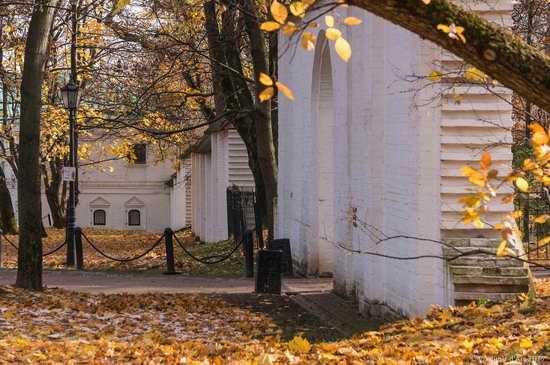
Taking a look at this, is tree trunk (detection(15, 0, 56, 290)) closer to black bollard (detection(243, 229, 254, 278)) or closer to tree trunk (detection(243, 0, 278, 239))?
black bollard (detection(243, 229, 254, 278))

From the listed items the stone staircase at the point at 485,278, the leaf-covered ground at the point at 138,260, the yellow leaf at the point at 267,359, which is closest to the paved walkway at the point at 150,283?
the leaf-covered ground at the point at 138,260

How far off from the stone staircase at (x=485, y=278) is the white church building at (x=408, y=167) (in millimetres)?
12

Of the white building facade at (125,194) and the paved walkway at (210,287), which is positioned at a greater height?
the white building facade at (125,194)

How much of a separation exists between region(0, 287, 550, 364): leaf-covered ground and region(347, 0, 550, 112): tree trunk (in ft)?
7.67

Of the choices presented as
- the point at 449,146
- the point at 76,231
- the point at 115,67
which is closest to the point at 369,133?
the point at 449,146

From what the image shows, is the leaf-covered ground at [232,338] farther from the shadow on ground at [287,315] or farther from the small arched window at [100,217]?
the small arched window at [100,217]

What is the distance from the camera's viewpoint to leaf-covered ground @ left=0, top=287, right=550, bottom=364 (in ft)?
25.1

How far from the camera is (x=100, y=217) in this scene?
70188 millimetres

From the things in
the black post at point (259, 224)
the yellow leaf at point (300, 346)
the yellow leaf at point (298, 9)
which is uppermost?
the yellow leaf at point (298, 9)

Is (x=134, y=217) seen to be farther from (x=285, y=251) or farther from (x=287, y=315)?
(x=287, y=315)

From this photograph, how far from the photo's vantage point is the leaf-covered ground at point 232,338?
7652 millimetres

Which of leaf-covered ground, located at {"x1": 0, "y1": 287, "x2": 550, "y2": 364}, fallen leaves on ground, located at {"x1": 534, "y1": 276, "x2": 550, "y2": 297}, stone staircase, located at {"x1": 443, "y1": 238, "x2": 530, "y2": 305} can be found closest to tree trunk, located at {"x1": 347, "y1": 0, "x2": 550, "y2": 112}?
leaf-covered ground, located at {"x1": 0, "y1": 287, "x2": 550, "y2": 364}

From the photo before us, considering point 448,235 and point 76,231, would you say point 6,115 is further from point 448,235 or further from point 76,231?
point 448,235

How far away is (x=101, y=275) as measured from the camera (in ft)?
68.2
